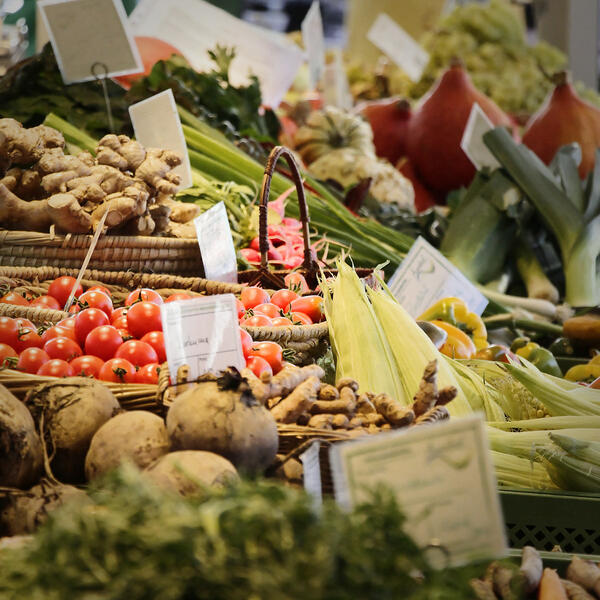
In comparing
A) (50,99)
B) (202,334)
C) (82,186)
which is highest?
(50,99)

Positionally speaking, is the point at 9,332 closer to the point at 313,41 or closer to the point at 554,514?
the point at 554,514

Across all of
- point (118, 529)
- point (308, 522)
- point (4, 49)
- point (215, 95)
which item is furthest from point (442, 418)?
point (4, 49)

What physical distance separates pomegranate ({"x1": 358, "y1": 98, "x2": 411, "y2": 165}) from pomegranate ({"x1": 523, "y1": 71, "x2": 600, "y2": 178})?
2.51ft

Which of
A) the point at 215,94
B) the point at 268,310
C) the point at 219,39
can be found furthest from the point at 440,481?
the point at 219,39

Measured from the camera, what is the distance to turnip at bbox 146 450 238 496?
3.67 feet

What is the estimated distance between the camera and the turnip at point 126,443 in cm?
125

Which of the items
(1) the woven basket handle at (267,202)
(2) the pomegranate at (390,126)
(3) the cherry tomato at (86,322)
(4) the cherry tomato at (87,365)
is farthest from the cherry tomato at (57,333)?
(2) the pomegranate at (390,126)

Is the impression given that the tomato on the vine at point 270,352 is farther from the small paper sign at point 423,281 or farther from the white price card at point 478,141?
the white price card at point 478,141

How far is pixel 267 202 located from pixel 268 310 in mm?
377

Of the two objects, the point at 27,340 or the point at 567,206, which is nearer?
the point at 27,340

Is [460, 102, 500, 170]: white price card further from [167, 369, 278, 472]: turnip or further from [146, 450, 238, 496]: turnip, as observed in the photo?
[146, 450, 238, 496]: turnip

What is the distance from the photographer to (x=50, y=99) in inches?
124

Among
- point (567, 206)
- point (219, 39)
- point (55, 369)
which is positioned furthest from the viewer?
point (219, 39)

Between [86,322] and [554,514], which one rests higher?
[86,322]
